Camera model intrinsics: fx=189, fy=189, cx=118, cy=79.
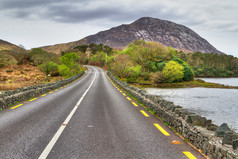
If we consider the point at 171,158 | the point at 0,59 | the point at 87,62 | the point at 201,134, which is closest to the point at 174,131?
the point at 201,134

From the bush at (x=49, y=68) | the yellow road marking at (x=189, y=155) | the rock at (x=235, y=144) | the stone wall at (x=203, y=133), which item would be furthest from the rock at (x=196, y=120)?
the bush at (x=49, y=68)

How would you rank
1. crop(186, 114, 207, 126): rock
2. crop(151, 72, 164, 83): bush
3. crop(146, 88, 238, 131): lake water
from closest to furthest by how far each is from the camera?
crop(186, 114, 207, 126): rock → crop(146, 88, 238, 131): lake water → crop(151, 72, 164, 83): bush

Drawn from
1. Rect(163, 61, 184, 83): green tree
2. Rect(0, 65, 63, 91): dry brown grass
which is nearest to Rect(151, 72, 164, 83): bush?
Rect(163, 61, 184, 83): green tree

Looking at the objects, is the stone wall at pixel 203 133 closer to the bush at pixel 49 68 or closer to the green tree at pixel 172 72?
the bush at pixel 49 68

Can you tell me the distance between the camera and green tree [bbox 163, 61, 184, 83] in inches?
2393

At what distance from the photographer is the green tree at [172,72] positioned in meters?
60.8

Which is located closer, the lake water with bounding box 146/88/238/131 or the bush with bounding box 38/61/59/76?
the lake water with bounding box 146/88/238/131

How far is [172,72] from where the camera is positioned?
199 feet

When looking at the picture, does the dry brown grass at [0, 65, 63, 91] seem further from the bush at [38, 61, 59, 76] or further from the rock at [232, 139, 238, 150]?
the rock at [232, 139, 238, 150]

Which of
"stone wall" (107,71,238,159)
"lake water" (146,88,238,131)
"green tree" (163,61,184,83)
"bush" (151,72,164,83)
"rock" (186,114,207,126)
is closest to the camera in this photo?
"stone wall" (107,71,238,159)

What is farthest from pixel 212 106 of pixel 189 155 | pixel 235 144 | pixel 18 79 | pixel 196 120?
pixel 18 79

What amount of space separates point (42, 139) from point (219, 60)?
475ft

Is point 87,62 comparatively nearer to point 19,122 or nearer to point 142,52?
point 142,52

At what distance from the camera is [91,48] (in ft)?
487
